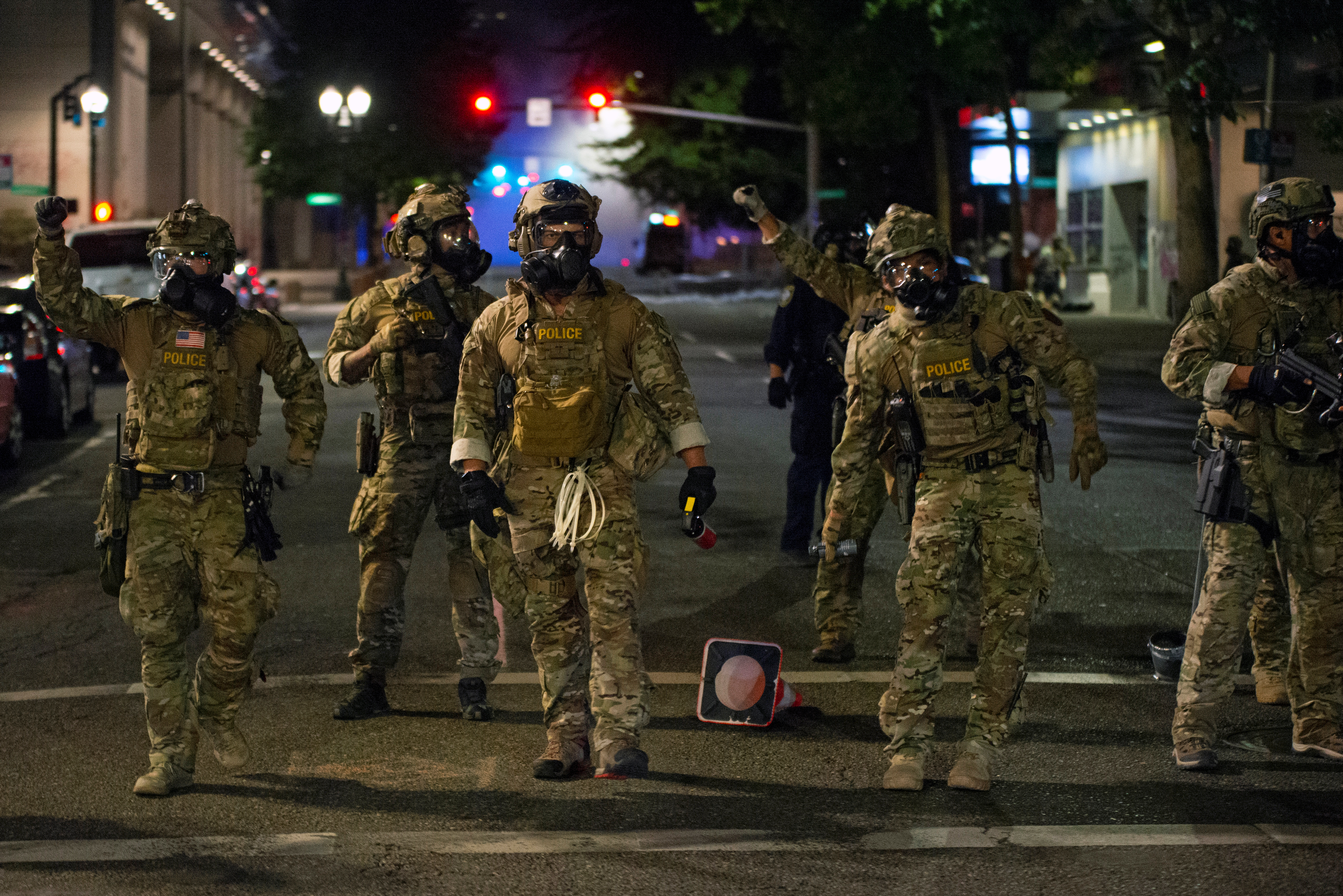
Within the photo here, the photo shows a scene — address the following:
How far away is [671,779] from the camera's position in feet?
20.0

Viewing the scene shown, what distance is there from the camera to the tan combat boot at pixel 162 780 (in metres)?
5.88

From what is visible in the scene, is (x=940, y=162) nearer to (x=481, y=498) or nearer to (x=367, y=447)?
(x=367, y=447)

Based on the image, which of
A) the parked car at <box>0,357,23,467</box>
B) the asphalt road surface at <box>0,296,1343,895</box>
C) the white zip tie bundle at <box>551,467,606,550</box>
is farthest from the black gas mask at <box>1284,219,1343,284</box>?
the parked car at <box>0,357,23,467</box>

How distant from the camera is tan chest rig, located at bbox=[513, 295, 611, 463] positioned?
19.5ft

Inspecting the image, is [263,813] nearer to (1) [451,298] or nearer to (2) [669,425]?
(2) [669,425]

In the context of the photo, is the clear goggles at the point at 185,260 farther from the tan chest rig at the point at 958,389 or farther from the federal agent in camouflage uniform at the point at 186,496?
the tan chest rig at the point at 958,389

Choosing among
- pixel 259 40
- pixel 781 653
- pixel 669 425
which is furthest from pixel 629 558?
pixel 259 40

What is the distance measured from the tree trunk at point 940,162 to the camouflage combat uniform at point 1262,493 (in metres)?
37.2

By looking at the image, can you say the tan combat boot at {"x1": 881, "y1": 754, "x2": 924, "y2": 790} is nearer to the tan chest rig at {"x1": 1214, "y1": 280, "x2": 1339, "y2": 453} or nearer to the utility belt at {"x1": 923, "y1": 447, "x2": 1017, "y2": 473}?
the utility belt at {"x1": 923, "y1": 447, "x2": 1017, "y2": 473}

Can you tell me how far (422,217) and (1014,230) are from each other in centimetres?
3224

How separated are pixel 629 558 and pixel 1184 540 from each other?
20.8 feet

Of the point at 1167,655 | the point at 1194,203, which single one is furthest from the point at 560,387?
the point at 1194,203

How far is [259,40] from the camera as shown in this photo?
73.6m

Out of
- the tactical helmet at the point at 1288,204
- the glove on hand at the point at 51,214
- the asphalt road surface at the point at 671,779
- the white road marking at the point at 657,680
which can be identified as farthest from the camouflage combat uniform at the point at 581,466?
the tactical helmet at the point at 1288,204
